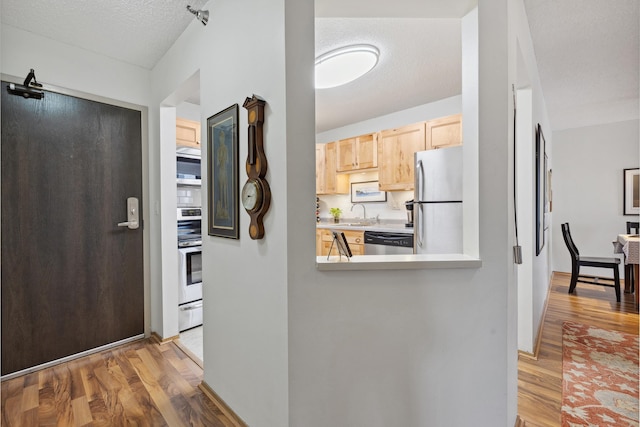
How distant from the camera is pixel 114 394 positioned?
1835 millimetres

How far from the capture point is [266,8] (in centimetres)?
A: 134

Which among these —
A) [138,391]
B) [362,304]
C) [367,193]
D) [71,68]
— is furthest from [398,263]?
[367,193]

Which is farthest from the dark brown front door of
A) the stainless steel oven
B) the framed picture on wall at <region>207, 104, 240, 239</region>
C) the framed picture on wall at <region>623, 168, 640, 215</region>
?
the framed picture on wall at <region>623, 168, 640, 215</region>

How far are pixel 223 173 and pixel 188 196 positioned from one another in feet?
4.69

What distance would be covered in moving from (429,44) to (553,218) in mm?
4522

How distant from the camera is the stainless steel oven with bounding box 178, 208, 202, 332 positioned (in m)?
2.77

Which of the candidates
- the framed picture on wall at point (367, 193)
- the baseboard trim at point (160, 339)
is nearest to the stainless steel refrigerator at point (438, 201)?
the framed picture on wall at point (367, 193)

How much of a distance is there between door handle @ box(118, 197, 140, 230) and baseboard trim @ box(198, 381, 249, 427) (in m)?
1.42

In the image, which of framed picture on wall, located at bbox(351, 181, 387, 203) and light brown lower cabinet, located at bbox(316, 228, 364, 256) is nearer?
light brown lower cabinet, located at bbox(316, 228, 364, 256)

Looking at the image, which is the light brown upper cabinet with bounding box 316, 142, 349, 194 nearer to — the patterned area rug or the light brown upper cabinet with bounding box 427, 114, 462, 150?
the light brown upper cabinet with bounding box 427, 114, 462, 150

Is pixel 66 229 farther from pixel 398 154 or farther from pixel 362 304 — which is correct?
pixel 398 154

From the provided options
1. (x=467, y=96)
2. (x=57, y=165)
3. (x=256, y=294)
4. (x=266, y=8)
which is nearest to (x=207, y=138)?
(x=266, y=8)

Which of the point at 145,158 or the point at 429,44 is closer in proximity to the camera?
the point at 429,44

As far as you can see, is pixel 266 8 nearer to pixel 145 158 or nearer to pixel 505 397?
pixel 145 158
